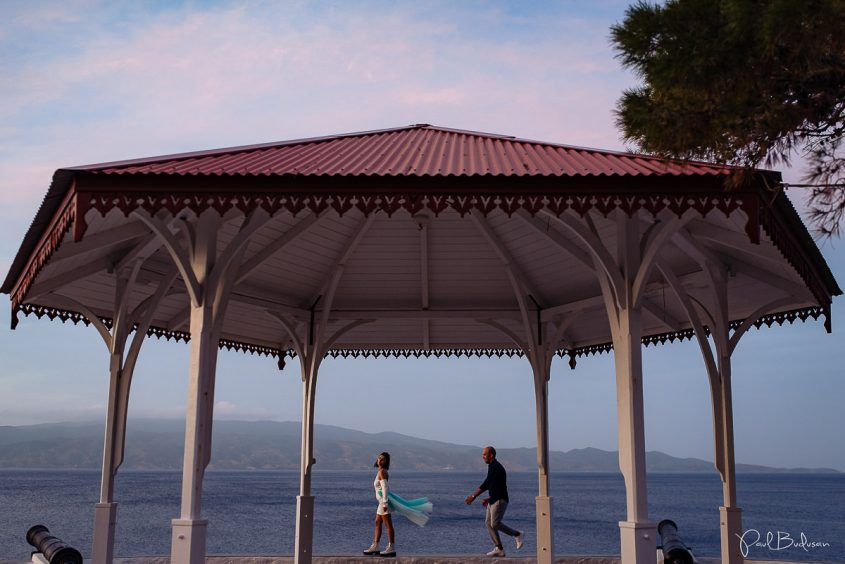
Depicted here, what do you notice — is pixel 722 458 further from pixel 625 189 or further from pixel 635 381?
pixel 625 189

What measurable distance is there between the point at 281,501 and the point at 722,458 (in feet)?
314

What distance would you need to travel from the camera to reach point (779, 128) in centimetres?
621

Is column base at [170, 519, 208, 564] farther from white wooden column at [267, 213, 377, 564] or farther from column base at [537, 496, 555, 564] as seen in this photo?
column base at [537, 496, 555, 564]

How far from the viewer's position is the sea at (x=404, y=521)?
62.4 meters

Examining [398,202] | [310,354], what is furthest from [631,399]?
[310,354]

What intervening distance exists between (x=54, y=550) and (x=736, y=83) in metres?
10.8

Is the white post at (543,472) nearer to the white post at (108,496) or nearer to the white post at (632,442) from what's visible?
the white post at (632,442)

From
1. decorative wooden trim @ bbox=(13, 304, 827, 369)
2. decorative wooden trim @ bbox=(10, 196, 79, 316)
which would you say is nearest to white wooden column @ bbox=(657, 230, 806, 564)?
decorative wooden trim @ bbox=(13, 304, 827, 369)

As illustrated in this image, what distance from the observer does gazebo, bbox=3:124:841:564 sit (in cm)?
802

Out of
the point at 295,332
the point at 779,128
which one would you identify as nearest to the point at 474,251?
the point at 295,332

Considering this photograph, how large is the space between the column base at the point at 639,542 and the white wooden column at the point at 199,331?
392 cm

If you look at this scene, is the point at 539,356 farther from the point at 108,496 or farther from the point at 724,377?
the point at 108,496

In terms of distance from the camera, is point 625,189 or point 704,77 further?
point 625,189

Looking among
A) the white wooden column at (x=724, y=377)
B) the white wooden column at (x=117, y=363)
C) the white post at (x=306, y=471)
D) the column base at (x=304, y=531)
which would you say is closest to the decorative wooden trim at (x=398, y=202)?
the white wooden column at (x=117, y=363)
